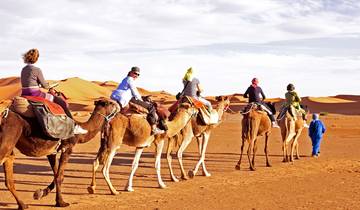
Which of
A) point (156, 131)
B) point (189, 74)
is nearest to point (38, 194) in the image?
point (156, 131)

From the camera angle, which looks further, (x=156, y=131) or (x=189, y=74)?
(x=189, y=74)

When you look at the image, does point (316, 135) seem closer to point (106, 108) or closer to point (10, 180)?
point (106, 108)

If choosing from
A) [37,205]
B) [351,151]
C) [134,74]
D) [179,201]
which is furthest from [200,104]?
[351,151]

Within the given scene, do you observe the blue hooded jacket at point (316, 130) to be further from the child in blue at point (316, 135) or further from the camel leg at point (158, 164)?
the camel leg at point (158, 164)

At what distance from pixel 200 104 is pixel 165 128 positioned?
197 centimetres

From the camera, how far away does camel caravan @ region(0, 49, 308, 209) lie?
9.32 m

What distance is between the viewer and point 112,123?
11406 mm

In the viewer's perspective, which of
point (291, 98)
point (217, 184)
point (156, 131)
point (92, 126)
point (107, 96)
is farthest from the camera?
point (107, 96)

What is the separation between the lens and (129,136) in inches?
469

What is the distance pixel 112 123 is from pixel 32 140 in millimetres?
2346

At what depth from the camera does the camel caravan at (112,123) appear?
9320 millimetres

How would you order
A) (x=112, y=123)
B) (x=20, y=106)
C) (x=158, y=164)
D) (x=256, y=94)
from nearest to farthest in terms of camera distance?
(x=20, y=106) → (x=112, y=123) → (x=158, y=164) → (x=256, y=94)

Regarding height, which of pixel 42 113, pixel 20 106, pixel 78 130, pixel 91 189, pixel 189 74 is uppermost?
pixel 189 74

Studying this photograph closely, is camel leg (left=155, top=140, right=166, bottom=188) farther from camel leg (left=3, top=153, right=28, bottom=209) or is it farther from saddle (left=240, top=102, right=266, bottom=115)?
saddle (left=240, top=102, right=266, bottom=115)
